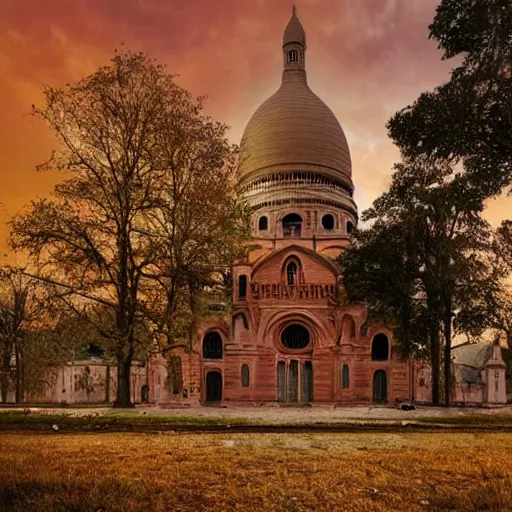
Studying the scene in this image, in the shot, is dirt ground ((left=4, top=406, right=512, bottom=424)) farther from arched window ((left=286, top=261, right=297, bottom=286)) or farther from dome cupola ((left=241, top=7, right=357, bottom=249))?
dome cupola ((left=241, top=7, right=357, bottom=249))

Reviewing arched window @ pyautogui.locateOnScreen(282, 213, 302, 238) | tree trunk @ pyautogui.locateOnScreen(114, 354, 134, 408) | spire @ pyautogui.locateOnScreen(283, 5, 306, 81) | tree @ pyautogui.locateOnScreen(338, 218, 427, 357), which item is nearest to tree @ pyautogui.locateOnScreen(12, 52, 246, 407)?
tree trunk @ pyautogui.locateOnScreen(114, 354, 134, 408)

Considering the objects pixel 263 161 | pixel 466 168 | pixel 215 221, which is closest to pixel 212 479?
pixel 466 168

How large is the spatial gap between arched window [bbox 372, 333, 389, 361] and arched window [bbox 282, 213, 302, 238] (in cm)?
1179

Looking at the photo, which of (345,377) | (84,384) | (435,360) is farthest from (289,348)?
(84,384)

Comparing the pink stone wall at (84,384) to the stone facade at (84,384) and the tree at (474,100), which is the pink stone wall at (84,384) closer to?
the stone facade at (84,384)

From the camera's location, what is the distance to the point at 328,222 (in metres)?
48.2

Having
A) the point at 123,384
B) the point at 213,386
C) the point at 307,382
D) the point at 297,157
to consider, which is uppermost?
the point at 297,157

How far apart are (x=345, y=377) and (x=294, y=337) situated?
13.4 feet

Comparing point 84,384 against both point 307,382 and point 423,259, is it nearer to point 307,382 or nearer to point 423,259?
point 307,382

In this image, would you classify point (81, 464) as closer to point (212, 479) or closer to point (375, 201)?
point (212, 479)

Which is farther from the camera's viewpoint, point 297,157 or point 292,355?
point 297,157

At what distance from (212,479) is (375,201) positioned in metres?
26.8

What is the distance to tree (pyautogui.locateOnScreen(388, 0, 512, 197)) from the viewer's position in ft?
48.3

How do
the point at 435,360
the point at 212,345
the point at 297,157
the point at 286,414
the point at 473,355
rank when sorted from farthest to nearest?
the point at 473,355 < the point at 297,157 < the point at 212,345 < the point at 435,360 < the point at 286,414
